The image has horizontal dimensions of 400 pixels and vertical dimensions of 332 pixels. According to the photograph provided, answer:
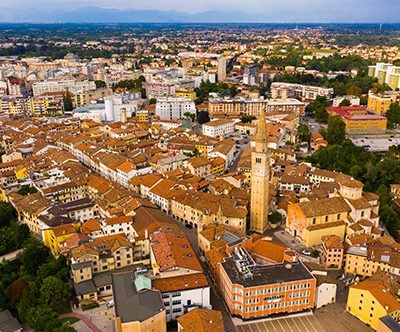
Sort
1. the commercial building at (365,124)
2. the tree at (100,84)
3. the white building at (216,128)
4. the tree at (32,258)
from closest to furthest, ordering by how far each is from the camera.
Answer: the tree at (32,258)
the white building at (216,128)
the commercial building at (365,124)
the tree at (100,84)

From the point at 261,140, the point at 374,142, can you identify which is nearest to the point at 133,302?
the point at 261,140

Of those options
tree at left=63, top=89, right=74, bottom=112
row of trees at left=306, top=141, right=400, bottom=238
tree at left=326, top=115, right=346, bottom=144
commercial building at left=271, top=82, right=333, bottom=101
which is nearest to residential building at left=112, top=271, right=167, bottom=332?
row of trees at left=306, top=141, right=400, bottom=238

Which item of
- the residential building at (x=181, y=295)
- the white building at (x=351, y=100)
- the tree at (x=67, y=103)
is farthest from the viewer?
the white building at (x=351, y=100)

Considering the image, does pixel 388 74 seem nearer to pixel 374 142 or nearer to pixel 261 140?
pixel 374 142

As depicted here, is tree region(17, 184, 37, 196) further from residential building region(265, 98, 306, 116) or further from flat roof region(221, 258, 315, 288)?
residential building region(265, 98, 306, 116)

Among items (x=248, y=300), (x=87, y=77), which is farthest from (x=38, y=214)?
(x=87, y=77)

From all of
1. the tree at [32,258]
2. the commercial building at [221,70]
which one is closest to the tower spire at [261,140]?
the tree at [32,258]

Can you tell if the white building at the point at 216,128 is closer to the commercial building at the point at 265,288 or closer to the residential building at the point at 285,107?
the residential building at the point at 285,107
